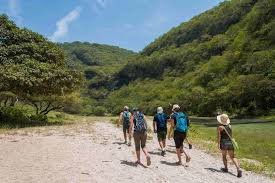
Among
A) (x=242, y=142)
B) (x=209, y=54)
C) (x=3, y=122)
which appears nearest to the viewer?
(x=242, y=142)

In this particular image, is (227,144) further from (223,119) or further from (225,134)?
(223,119)

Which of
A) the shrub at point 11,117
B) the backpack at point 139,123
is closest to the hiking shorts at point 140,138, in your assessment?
the backpack at point 139,123

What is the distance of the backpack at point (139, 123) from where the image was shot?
20.8 meters

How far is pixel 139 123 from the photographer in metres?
20.9

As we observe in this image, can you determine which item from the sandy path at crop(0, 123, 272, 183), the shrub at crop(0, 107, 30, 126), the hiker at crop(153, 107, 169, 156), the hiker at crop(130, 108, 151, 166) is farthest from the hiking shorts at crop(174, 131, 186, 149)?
the shrub at crop(0, 107, 30, 126)

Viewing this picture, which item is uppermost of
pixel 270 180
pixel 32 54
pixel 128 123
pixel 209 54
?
pixel 209 54

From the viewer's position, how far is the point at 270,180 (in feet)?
70.1

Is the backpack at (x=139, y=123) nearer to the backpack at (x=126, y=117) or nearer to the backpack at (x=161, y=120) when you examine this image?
the backpack at (x=161, y=120)

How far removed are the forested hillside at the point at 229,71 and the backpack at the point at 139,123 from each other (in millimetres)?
80356

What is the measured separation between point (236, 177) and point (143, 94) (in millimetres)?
175400

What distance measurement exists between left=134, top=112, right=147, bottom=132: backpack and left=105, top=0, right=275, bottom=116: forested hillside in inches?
3164

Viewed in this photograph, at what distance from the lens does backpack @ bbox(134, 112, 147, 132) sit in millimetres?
20812

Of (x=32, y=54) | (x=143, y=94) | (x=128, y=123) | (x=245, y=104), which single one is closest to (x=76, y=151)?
(x=128, y=123)

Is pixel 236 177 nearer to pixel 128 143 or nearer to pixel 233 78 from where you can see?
pixel 128 143
